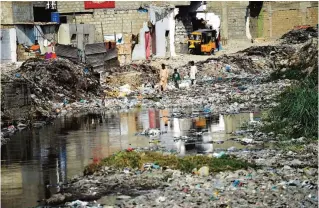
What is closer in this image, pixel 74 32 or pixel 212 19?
pixel 74 32

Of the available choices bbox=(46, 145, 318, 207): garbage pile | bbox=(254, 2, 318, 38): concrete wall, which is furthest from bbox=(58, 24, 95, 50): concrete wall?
bbox=(46, 145, 318, 207): garbage pile

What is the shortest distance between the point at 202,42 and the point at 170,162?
34086mm

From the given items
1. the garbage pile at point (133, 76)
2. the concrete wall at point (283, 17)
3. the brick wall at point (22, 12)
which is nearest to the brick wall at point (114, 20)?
the brick wall at point (22, 12)

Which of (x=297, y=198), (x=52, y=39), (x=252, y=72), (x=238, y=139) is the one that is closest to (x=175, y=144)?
(x=238, y=139)

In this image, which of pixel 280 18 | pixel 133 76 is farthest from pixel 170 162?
pixel 280 18

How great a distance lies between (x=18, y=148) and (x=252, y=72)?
22.2m

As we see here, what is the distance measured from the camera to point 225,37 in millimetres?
54469

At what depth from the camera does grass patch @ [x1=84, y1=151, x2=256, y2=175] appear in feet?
38.0

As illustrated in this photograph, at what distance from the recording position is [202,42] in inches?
1800

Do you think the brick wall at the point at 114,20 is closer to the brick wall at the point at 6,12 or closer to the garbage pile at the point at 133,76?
the brick wall at the point at 6,12

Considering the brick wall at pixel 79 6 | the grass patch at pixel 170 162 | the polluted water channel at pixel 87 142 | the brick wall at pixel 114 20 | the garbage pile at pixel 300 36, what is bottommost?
the polluted water channel at pixel 87 142

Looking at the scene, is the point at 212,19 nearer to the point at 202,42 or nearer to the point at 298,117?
the point at 202,42

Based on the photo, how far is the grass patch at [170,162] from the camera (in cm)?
1157

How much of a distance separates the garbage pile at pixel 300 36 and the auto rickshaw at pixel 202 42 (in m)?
5.44
